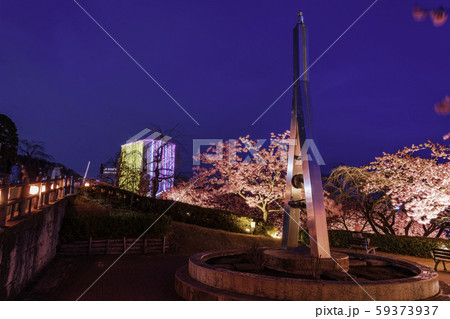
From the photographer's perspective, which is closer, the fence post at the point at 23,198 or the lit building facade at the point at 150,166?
the fence post at the point at 23,198

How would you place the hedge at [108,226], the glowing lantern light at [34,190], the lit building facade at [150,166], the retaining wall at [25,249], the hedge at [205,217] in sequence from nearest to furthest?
1. the retaining wall at [25,249]
2. the glowing lantern light at [34,190]
3. the hedge at [108,226]
4. the hedge at [205,217]
5. the lit building facade at [150,166]

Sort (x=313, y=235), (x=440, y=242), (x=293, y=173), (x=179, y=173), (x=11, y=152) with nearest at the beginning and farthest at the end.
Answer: (x=313, y=235) → (x=293, y=173) → (x=440, y=242) → (x=11, y=152) → (x=179, y=173)

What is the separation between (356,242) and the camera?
12.2 metres

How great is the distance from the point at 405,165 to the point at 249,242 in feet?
29.6

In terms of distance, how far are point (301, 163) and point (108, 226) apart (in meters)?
7.82

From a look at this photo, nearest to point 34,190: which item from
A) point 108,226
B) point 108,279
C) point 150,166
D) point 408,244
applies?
point 108,279

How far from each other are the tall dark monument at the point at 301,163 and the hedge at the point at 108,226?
6.29 meters

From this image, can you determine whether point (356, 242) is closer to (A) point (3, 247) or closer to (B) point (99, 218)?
(B) point (99, 218)

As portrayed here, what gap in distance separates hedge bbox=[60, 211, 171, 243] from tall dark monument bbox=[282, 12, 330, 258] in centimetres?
629

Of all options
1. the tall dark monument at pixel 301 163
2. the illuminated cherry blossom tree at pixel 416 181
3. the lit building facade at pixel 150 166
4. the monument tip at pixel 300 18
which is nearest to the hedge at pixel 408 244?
the illuminated cherry blossom tree at pixel 416 181

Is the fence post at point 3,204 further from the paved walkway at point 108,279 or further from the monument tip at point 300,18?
the monument tip at point 300,18

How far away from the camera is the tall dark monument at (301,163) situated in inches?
290

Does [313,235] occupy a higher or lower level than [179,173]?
lower

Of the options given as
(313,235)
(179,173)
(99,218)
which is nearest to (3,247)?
(313,235)
